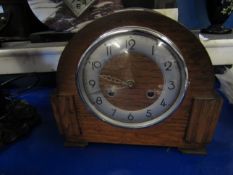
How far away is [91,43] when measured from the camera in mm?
466

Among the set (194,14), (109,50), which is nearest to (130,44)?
(109,50)

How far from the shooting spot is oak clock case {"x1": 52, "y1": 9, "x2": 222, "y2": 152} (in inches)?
17.6

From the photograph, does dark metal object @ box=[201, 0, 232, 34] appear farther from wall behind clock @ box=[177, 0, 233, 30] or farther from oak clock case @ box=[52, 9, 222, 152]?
oak clock case @ box=[52, 9, 222, 152]

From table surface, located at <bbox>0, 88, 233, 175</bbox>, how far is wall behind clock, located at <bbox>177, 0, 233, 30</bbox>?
425mm

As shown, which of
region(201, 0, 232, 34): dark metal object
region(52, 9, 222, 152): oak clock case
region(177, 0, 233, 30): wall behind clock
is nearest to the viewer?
region(52, 9, 222, 152): oak clock case

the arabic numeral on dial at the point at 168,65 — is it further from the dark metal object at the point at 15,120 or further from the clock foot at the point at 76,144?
the dark metal object at the point at 15,120

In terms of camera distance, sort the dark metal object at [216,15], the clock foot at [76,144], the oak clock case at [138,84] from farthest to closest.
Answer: the dark metal object at [216,15] < the clock foot at [76,144] < the oak clock case at [138,84]

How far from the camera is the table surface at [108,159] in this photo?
0.50 meters

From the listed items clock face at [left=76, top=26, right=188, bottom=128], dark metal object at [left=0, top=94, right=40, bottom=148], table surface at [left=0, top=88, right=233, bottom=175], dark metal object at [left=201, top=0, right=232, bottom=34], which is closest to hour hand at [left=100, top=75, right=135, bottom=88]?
clock face at [left=76, top=26, right=188, bottom=128]

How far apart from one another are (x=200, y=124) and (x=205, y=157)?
0.28 feet

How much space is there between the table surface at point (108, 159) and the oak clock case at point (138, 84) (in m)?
0.03

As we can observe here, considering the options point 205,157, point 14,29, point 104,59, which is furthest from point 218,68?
point 14,29

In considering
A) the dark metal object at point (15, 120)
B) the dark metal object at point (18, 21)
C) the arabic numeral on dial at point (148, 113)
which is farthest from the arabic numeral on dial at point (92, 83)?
the dark metal object at point (18, 21)

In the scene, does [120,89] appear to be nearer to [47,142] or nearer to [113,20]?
[113,20]
